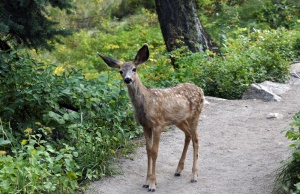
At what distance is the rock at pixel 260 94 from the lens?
12.3m

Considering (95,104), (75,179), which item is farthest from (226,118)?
(75,179)

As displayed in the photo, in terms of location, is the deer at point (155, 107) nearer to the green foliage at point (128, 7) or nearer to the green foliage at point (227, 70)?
the green foliage at point (227, 70)

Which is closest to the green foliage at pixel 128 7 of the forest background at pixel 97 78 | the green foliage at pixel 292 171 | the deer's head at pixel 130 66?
the forest background at pixel 97 78

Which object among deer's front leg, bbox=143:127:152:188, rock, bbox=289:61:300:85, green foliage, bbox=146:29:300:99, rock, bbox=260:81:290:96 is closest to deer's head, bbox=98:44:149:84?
deer's front leg, bbox=143:127:152:188

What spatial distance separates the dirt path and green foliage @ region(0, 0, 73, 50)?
8.37ft

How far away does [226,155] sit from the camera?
30.7ft

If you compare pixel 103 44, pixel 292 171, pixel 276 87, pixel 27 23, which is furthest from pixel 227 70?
pixel 103 44

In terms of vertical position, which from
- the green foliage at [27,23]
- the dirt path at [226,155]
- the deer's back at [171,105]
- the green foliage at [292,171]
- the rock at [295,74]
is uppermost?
the green foliage at [27,23]

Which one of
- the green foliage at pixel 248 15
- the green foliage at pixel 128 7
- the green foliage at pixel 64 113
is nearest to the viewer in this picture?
the green foliage at pixel 64 113

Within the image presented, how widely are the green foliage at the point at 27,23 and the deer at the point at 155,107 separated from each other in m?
1.80

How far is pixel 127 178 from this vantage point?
8.44 m

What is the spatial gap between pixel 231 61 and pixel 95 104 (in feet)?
16.3

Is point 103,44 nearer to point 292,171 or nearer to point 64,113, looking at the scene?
point 64,113

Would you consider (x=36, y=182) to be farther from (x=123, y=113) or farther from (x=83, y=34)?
(x=83, y=34)
